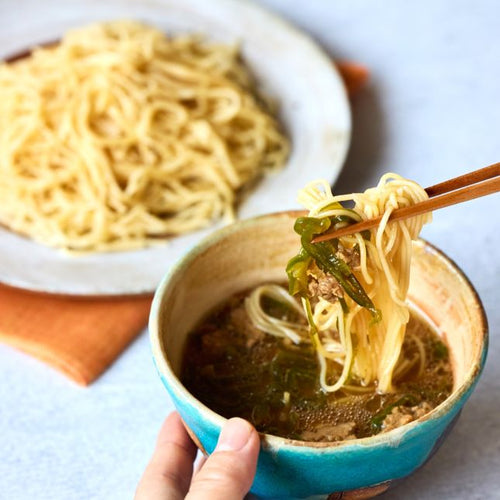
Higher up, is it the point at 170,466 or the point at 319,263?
the point at 319,263

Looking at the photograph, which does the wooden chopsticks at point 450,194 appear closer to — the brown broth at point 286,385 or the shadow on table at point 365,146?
the brown broth at point 286,385

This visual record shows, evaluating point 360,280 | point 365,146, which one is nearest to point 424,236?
point 365,146

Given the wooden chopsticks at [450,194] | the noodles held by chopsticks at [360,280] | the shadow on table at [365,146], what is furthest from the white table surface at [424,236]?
the wooden chopsticks at [450,194]

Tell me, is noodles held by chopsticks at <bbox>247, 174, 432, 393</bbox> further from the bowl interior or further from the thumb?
the thumb

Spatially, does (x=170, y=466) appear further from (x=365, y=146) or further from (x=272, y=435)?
(x=365, y=146)

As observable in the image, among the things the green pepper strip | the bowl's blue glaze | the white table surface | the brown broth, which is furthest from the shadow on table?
the bowl's blue glaze

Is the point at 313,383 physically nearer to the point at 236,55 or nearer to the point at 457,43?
the point at 236,55

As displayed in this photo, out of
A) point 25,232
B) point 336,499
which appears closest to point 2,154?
point 25,232
